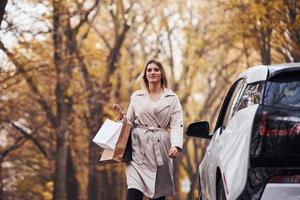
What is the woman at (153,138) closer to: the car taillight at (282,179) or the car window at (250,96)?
the car window at (250,96)

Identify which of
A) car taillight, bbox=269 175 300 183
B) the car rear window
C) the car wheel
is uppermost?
the car rear window

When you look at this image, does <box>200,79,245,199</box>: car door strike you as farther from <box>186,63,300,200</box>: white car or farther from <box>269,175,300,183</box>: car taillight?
<box>269,175,300,183</box>: car taillight

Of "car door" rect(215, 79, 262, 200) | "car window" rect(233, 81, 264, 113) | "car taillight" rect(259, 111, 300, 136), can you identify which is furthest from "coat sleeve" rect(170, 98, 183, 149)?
"car taillight" rect(259, 111, 300, 136)

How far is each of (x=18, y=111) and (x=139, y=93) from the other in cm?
1667

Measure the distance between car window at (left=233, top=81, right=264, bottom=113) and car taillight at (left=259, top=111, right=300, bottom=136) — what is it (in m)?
0.23

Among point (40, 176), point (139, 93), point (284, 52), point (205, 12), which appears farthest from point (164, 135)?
point (40, 176)

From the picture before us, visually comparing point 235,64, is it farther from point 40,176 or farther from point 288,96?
point 288,96

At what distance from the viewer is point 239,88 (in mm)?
6500

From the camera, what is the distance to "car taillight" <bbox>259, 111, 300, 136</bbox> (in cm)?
500

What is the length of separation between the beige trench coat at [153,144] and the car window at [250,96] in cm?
195

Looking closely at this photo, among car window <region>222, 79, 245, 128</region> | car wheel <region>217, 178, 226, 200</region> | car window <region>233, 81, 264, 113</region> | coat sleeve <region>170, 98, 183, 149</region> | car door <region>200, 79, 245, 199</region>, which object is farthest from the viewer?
coat sleeve <region>170, 98, 183, 149</region>

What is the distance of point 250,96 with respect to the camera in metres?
5.60

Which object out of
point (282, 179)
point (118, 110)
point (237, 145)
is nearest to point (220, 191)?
point (237, 145)

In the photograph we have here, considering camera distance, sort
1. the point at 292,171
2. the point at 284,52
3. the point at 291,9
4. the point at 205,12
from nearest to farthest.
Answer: the point at 292,171
the point at 291,9
the point at 284,52
the point at 205,12
